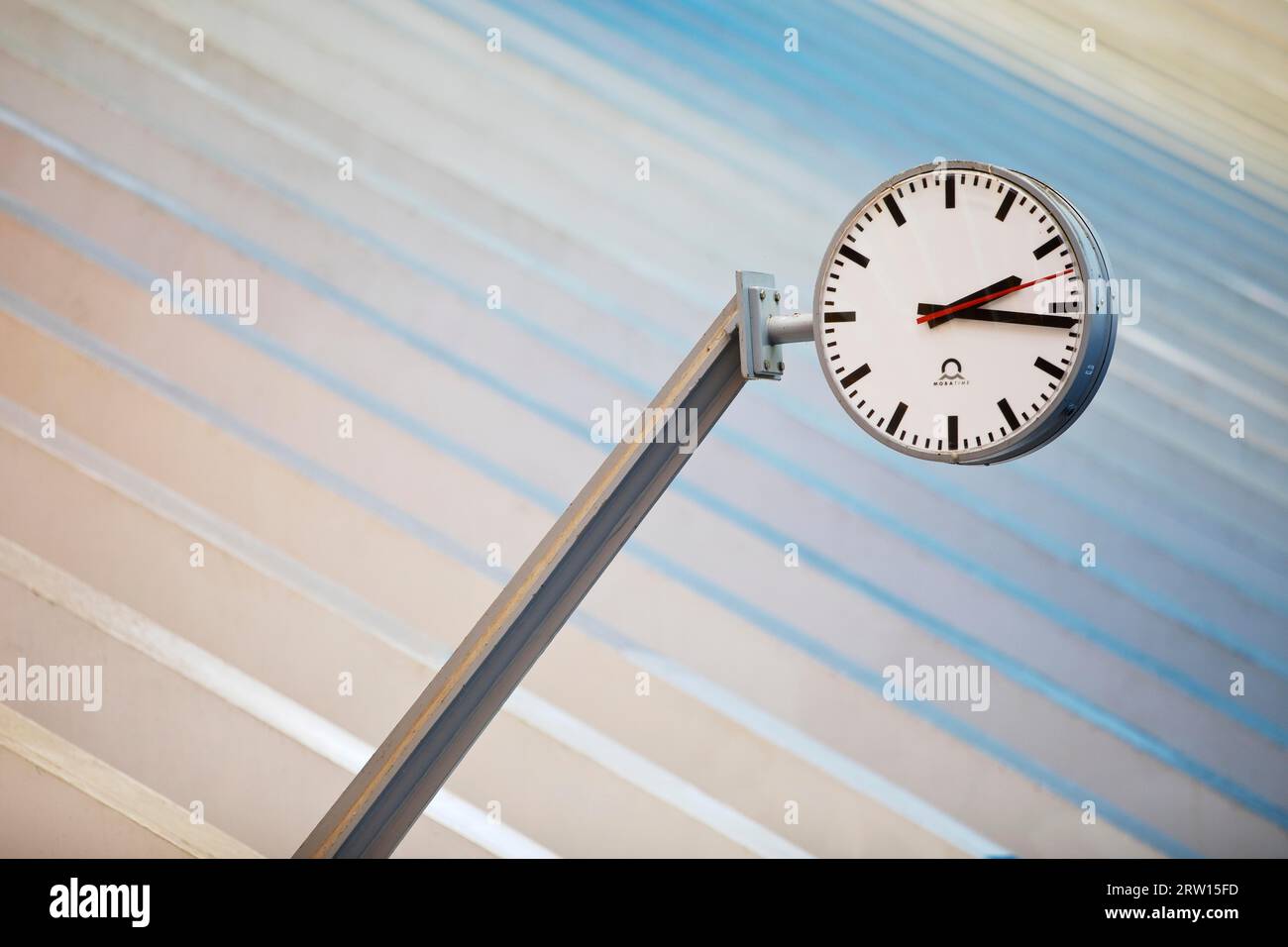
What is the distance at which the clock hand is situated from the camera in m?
1.66

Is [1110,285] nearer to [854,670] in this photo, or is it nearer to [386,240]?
[854,670]

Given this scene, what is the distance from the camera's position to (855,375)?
70.7 inches

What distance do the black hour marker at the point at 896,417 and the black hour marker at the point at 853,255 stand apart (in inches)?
8.0

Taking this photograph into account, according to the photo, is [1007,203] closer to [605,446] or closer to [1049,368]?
[1049,368]

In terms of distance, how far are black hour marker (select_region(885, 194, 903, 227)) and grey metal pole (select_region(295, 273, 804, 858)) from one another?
0.23 metres

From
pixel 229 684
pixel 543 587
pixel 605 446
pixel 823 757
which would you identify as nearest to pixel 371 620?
pixel 229 684

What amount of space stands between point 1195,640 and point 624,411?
1.79 meters

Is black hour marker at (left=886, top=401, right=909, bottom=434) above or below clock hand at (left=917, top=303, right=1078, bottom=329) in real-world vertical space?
below

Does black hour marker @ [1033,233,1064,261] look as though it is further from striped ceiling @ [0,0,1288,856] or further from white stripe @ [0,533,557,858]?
white stripe @ [0,533,557,858]

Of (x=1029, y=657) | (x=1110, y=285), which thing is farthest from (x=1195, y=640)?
(x=1110, y=285)

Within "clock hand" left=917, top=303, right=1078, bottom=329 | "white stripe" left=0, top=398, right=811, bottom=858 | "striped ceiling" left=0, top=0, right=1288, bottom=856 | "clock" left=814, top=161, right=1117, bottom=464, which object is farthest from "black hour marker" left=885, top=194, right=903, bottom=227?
"white stripe" left=0, top=398, right=811, bottom=858

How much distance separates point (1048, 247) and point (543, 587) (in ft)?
2.80

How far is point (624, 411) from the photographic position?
149 inches
